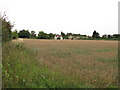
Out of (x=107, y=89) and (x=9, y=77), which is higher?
(x=9, y=77)

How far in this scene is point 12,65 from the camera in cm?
554

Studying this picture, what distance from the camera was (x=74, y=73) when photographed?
5.31 metres

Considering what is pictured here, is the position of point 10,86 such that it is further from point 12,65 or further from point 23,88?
point 12,65

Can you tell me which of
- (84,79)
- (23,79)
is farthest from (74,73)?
(23,79)

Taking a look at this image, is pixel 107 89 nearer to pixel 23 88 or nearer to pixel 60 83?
pixel 60 83

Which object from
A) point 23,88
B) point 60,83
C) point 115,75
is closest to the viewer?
point 23,88

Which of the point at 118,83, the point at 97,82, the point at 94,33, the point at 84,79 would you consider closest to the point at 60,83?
the point at 84,79

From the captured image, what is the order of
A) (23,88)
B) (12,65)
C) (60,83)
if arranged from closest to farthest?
(23,88) → (60,83) → (12,65)

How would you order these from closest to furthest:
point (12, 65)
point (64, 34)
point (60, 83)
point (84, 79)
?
point (60, 83) < point (84, 79) < point (12, 65) < point (64, 34)

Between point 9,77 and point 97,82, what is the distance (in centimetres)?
280

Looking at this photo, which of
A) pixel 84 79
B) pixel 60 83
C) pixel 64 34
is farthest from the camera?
pixel 64 34

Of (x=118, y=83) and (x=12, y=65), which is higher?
(x=12, y=65)

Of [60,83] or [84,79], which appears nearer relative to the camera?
[60,83]

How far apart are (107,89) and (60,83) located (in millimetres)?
1391
